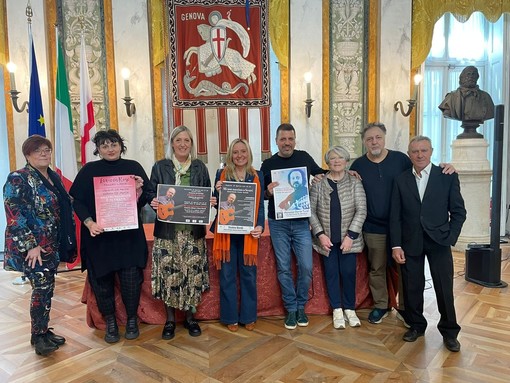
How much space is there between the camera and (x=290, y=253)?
9.97 ft

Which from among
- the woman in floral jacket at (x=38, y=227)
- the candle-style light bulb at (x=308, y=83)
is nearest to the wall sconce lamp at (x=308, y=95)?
the candle-style light bulb at (x=308, y=83)

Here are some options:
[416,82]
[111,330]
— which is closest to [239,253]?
[111,330]

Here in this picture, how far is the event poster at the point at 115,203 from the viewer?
2.53 meters

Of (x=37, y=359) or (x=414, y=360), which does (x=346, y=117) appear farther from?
(x=37, y=359)

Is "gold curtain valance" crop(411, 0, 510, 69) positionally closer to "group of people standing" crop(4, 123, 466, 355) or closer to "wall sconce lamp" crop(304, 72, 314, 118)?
"wall sconce lamp" crop(304, 72, 314, 118)

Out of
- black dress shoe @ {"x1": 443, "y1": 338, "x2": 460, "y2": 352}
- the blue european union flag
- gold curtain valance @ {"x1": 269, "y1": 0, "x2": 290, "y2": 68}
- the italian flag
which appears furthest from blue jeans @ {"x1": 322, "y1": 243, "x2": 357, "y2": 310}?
the blue european union flag

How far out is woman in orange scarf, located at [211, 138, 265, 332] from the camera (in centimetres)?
279

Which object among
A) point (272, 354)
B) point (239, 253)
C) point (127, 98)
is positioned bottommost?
point (272, 354)

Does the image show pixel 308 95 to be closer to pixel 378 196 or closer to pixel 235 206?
pixel 378 196

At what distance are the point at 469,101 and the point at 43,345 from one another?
5340 mm

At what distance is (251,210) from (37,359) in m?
1.75

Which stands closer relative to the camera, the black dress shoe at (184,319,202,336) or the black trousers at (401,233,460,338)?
the black trousers at (401,233,460,338)

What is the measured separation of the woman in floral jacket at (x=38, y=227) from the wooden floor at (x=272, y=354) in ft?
0.93

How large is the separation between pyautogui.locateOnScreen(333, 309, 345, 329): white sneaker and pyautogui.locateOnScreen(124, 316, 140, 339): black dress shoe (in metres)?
1.49
